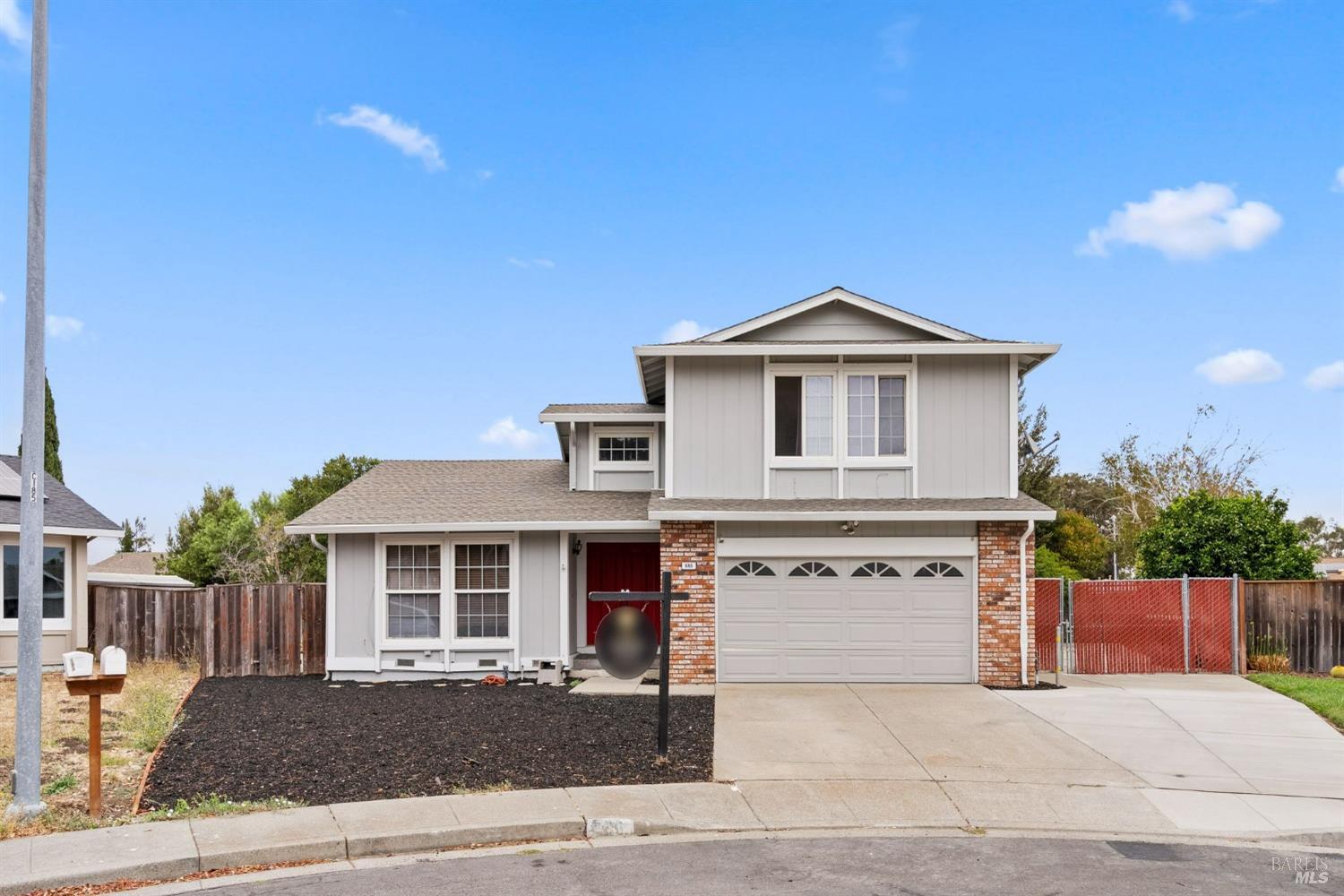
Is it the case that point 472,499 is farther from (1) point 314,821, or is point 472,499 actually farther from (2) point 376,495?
(1) point 314,821

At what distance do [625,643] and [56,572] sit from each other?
13.7 metres

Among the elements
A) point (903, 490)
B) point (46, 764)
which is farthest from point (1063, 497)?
point (46, 764)

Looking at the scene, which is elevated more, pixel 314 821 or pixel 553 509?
pixel 553 509

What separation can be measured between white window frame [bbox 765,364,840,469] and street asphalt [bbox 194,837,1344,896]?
8.60 meters

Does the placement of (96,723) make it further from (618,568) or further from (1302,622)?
(1302,622)

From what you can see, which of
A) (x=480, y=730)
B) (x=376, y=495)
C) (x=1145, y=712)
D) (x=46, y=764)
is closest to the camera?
(x=46, y=764)

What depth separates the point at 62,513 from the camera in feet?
67.0

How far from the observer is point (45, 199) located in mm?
9312

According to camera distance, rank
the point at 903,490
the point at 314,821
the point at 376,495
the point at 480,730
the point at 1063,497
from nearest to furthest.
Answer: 1. the point at 314,821
2. the point at 480,730
3. the point at 903,490
4. the point at 376,495
5. the point at 1063,497

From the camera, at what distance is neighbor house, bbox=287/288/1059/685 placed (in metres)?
16.4

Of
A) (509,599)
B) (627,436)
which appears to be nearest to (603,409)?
(627,436)

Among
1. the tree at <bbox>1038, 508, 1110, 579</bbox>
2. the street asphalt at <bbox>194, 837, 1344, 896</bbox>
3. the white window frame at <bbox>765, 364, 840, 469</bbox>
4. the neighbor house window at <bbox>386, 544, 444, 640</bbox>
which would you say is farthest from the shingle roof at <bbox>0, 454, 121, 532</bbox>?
the tree at <bbox>1038, 508, 1110, 579</bbox>

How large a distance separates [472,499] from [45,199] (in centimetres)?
1012

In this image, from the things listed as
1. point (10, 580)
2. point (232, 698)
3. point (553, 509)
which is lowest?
point (232, 698)
